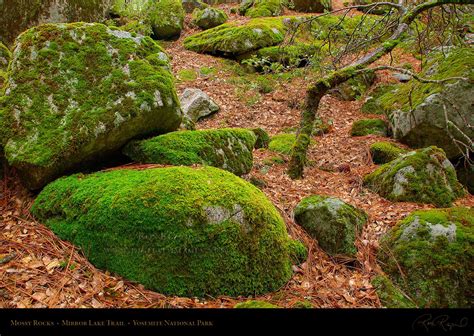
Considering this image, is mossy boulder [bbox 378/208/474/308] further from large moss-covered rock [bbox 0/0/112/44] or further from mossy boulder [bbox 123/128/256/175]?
large moss-covered rock [bbox 0/0/112/44]

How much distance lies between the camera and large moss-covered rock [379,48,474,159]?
595 centimetres

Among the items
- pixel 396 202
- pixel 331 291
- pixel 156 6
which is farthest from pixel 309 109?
pixel 156 6

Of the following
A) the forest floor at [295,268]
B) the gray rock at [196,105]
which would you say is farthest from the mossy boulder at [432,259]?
the gray rock at [196,105]

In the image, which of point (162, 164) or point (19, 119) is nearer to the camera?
point (19, 119)

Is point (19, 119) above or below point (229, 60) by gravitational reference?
above

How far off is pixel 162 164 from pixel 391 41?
13.5ft

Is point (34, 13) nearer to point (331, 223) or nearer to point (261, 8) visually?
point (261, 8)

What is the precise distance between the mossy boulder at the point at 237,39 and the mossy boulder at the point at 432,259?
27.3 ft
